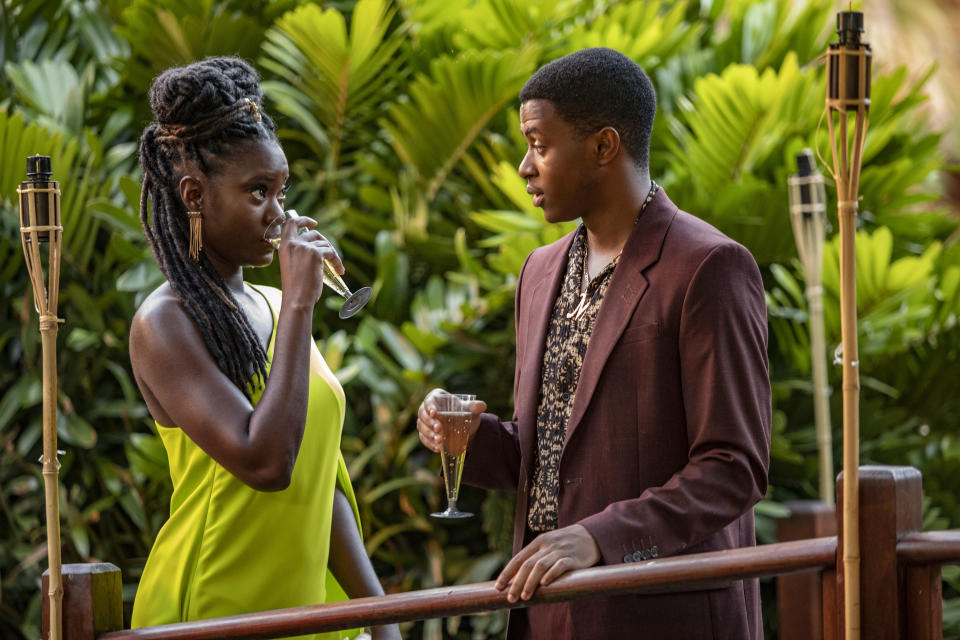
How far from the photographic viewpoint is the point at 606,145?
214cm

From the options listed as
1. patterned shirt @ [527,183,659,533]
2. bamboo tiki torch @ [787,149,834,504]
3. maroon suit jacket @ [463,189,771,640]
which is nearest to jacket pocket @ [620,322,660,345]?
maroon suit jacket @ [463,189,771,640]

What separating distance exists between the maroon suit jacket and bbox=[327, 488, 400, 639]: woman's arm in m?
0.34

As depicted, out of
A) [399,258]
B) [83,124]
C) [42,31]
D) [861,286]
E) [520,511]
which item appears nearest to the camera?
[520,511]

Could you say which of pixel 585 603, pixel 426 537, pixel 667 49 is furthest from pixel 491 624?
pixel 585 603

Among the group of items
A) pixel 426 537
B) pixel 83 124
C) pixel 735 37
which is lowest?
pixel 426 537

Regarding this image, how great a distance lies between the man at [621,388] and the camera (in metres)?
1.86

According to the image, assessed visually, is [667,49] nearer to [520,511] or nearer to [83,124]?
[83,124]

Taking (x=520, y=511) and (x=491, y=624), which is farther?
(x=491, y=624)

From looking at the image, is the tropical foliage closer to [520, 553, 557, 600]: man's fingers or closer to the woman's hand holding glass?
the woman's hand holding glass

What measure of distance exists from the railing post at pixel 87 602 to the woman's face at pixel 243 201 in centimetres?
58

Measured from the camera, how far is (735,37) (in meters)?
5.33

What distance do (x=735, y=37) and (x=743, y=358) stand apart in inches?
146

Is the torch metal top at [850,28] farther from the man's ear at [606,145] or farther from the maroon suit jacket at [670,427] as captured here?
the man's ear at [606,145]

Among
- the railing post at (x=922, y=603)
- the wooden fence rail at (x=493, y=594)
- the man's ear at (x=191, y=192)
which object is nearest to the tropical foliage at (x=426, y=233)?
the man's ear at (x=191, y=192)
